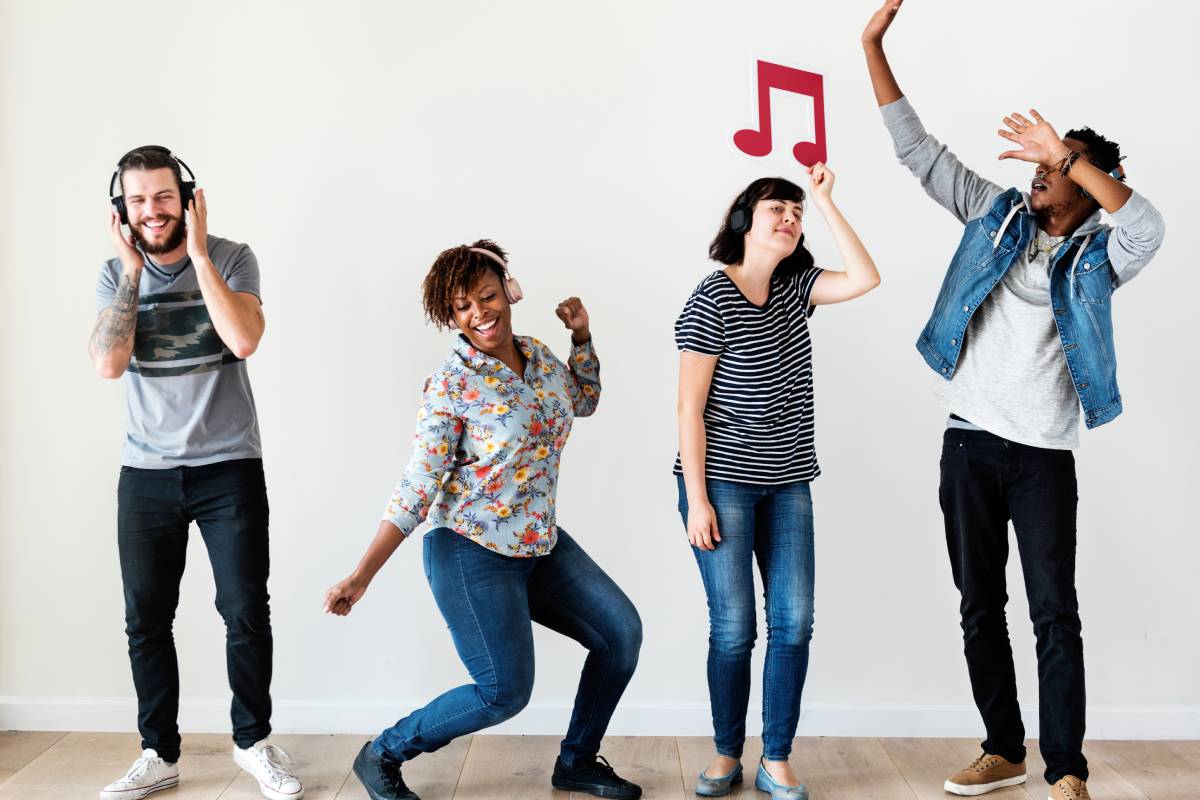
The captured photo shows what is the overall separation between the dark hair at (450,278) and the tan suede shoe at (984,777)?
156 cm

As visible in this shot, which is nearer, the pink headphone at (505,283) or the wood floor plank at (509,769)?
the pink headphone at (505,283)

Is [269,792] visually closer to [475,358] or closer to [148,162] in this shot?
[475,358]

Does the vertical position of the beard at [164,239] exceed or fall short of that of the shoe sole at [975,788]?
it exceeds it

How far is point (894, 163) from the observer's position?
298 cm

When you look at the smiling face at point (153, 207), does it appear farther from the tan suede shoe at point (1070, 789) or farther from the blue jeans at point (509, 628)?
the tan suede shoe at point (1070, 789)

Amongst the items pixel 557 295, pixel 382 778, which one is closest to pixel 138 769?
pixel 382 778

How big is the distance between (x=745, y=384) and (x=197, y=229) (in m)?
1.24

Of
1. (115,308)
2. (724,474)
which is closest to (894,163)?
(724,474)

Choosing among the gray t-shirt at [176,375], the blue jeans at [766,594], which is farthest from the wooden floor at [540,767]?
the gray t-shirt at [176,375]

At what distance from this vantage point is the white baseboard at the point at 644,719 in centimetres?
301

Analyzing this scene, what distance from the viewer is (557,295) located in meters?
2.98

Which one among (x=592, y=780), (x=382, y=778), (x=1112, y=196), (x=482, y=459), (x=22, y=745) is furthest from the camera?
(x=22, y=745)

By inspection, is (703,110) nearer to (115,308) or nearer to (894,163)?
(894,163)

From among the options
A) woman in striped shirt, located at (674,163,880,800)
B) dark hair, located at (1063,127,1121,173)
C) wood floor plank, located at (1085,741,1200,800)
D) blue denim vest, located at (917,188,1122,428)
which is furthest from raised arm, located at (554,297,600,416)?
wood floor plank, located at (1085,741,1200,800)
